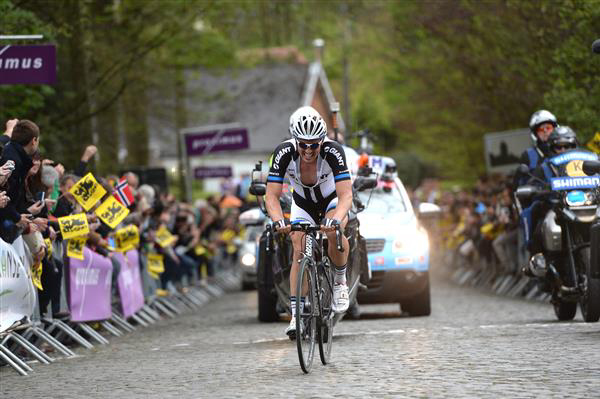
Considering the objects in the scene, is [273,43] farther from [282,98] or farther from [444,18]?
[444,18]

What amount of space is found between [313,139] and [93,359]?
3.82 m

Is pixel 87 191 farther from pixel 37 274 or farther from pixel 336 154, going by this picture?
pixel 336 154

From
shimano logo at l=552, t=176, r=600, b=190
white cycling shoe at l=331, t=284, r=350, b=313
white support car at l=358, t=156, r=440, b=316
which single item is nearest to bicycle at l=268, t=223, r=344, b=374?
white cycling shoe at l=331, t=284, r=350, b=313

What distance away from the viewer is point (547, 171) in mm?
16203

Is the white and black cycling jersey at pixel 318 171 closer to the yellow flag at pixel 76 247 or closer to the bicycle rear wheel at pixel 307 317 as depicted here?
the bicycle rear wheel at pixel 307 317

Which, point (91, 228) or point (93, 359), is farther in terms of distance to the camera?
point (91, 228)

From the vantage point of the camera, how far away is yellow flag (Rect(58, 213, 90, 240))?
15570 millimetres

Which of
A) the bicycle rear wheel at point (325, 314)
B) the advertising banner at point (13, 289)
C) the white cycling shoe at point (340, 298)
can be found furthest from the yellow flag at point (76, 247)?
the bicycle rear wheel at point (325, 314)

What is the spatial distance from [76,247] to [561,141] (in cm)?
531

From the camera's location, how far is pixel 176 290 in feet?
82.5

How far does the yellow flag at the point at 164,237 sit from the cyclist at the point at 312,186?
32.2 ft

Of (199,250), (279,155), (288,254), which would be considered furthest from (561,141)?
(199,250)

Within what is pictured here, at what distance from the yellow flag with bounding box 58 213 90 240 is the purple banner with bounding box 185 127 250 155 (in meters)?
24.3

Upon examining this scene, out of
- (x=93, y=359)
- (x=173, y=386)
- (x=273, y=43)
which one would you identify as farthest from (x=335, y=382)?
(x=273, y=43)
